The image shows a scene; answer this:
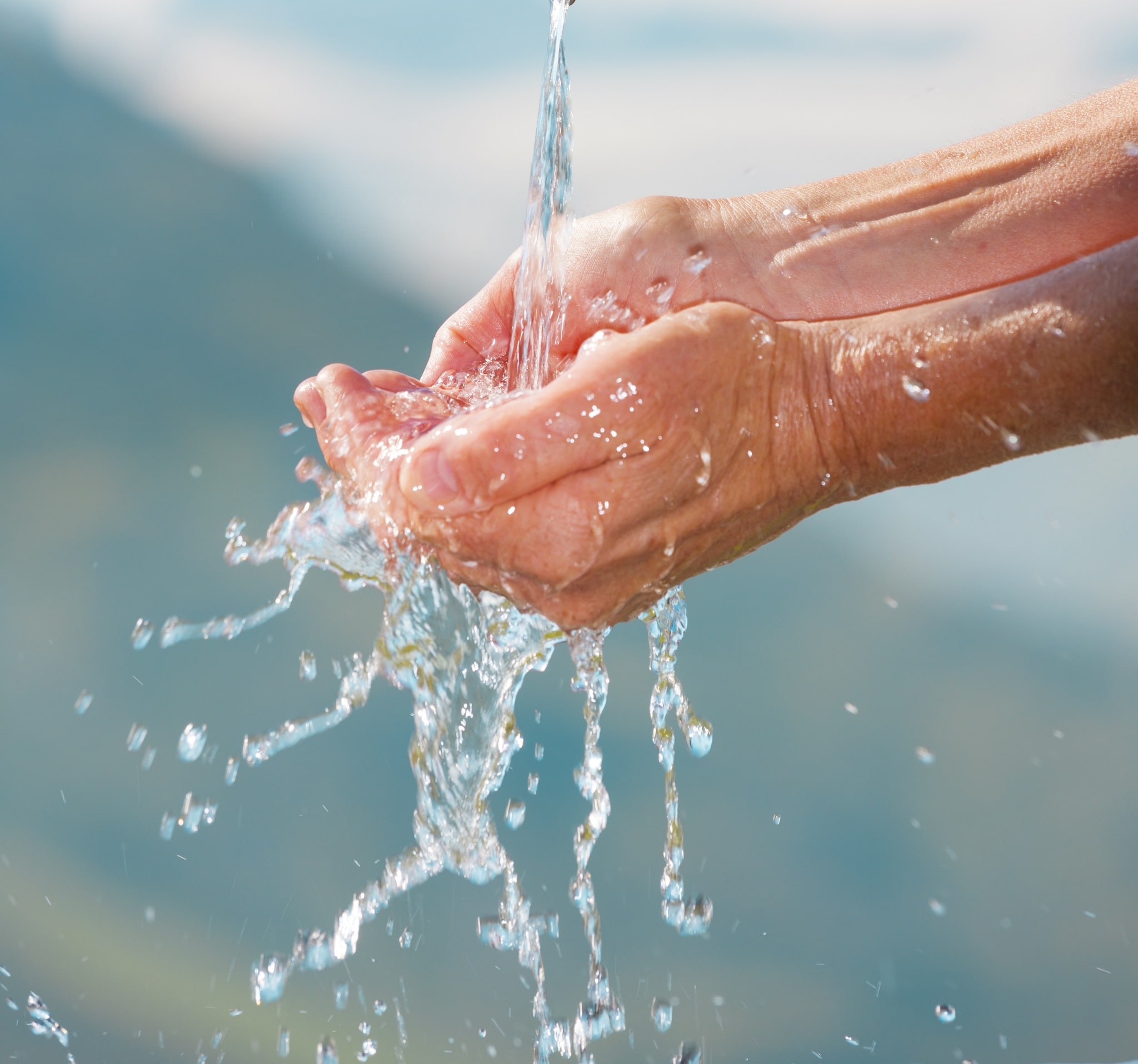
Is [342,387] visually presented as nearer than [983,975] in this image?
Yes

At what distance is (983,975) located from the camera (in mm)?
913

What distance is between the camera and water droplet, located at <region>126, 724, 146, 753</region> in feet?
3.02

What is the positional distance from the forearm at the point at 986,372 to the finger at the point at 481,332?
255mm

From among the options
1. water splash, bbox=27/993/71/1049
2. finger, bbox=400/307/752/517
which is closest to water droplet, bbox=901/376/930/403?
finger, bbox=400/307/752/517

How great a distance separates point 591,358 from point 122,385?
62cm

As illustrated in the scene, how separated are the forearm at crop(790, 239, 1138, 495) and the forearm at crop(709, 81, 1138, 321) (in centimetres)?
20

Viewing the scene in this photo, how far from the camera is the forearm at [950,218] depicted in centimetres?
68

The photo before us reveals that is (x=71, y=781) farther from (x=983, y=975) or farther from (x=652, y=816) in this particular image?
(x=983, y=975)

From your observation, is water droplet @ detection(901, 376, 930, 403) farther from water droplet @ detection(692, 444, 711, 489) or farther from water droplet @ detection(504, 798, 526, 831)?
water droplet @ detection(504, 798, 526, 831)

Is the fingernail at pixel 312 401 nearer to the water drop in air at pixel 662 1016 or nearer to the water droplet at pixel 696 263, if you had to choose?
the water droplet at pixel 696 263

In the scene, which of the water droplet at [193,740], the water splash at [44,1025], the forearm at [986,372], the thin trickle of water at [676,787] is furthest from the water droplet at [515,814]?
the forearm at [986,372]

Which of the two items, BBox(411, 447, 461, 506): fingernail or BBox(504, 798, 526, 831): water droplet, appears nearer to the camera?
BBox(411, 447, 461, 506): fingernail

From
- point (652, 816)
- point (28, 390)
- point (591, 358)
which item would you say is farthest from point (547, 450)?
point (28, 390)

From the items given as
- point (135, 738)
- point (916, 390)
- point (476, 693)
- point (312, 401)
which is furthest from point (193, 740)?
point (916, 390)
